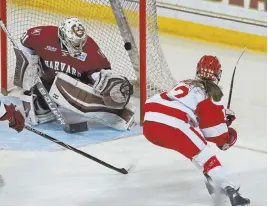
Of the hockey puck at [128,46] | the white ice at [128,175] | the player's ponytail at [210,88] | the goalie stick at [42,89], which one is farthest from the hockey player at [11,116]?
the hockey puck at [128,46]

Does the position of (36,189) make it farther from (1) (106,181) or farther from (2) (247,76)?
(2) (247,76)

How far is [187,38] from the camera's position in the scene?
620cm

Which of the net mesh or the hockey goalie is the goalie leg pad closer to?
the hockey goalie

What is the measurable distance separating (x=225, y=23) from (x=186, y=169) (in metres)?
2.23

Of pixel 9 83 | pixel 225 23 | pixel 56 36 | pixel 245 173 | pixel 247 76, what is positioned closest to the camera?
pixel 245 173

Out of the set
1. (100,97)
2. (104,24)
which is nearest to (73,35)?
(100,97)

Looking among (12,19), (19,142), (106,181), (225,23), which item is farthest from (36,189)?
(225,23)

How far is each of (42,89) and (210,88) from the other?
1282 millimetres

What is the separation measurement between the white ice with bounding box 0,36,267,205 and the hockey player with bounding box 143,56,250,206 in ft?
0.76

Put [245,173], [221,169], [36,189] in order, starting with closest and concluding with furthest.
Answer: [221,169] → [36,189] → [245,173]

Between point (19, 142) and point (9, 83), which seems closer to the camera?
point (19, 142)

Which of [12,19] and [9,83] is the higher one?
[12,19]

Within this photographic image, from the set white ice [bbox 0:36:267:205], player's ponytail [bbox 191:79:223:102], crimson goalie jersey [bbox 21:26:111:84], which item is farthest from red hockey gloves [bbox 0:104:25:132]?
crimson goalie jersey [bbox 21:26:111:84]

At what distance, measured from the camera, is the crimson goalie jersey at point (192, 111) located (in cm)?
340
